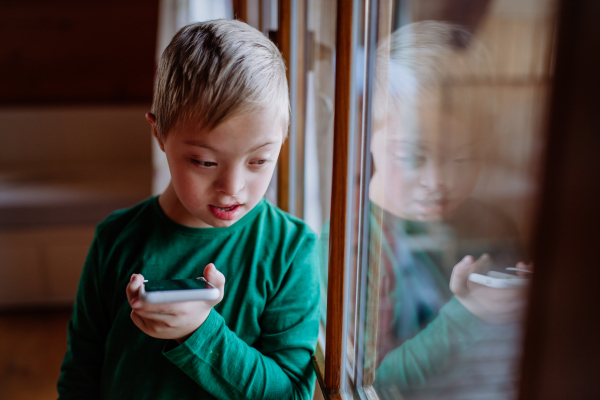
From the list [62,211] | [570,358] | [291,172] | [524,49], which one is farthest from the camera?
[62,211]

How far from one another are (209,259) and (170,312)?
0.14 meters

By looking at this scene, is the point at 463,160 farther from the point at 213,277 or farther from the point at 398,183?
the point at 213,277

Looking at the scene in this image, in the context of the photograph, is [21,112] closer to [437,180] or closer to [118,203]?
[118,203]

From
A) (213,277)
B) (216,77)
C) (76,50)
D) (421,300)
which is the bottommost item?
(421,300)

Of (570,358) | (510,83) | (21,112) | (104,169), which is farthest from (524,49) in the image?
(21,112)

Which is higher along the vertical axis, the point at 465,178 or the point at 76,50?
the point at 76,50

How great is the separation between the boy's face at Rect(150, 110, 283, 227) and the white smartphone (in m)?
0.28

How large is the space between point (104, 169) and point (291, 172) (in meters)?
2.18

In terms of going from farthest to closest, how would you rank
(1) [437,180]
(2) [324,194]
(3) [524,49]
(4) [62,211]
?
(4) [62,211]
(2) [324,194]
(1) [437,180]
(3) [524,49]

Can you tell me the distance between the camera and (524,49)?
0.36 meters

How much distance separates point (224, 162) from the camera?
55cm

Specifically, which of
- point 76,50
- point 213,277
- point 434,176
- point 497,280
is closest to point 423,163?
point 434,176

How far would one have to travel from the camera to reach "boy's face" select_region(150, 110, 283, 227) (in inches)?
21.0

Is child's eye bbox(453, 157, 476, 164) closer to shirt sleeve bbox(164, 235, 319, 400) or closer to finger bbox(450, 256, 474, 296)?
finger bbox(450, 256, 474, 296)
